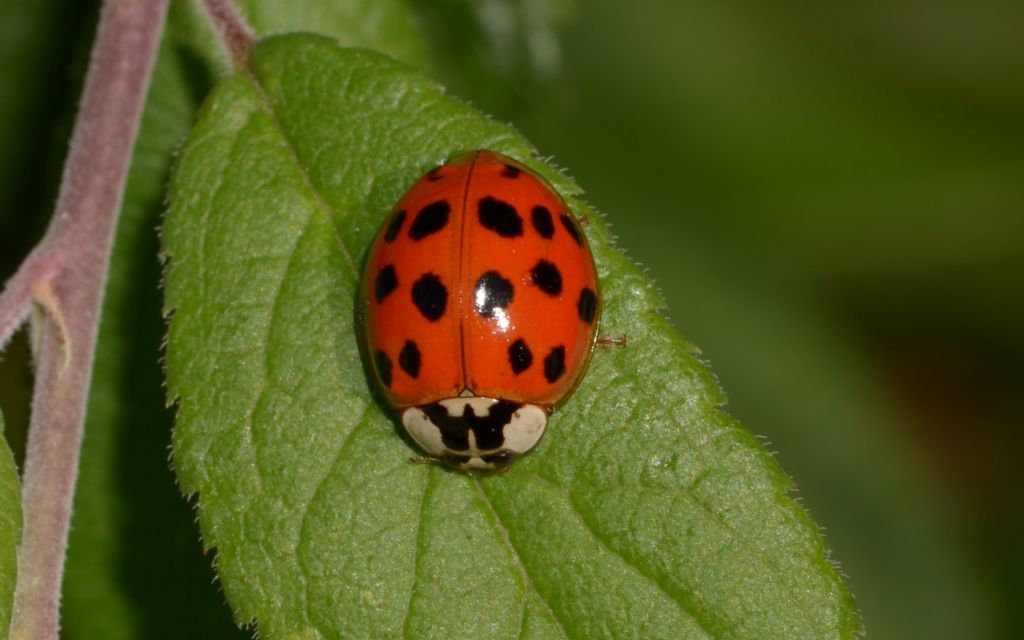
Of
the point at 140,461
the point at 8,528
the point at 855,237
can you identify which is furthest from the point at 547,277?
the point at 855,237

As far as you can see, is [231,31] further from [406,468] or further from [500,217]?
[406,468]

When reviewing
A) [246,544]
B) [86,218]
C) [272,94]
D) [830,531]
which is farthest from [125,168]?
[830,531]

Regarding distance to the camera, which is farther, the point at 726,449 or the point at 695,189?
the point at 695,189

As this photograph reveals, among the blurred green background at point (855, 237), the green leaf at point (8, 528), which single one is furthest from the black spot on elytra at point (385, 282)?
the blurred green background at point (855, 237)

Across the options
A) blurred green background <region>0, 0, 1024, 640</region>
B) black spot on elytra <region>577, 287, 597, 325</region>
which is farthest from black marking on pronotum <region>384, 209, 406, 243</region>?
blurred green background <region>0, 0, 1024, 640</region>

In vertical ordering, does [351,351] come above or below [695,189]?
below

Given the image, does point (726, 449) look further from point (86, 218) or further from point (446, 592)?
point (86, 218)
